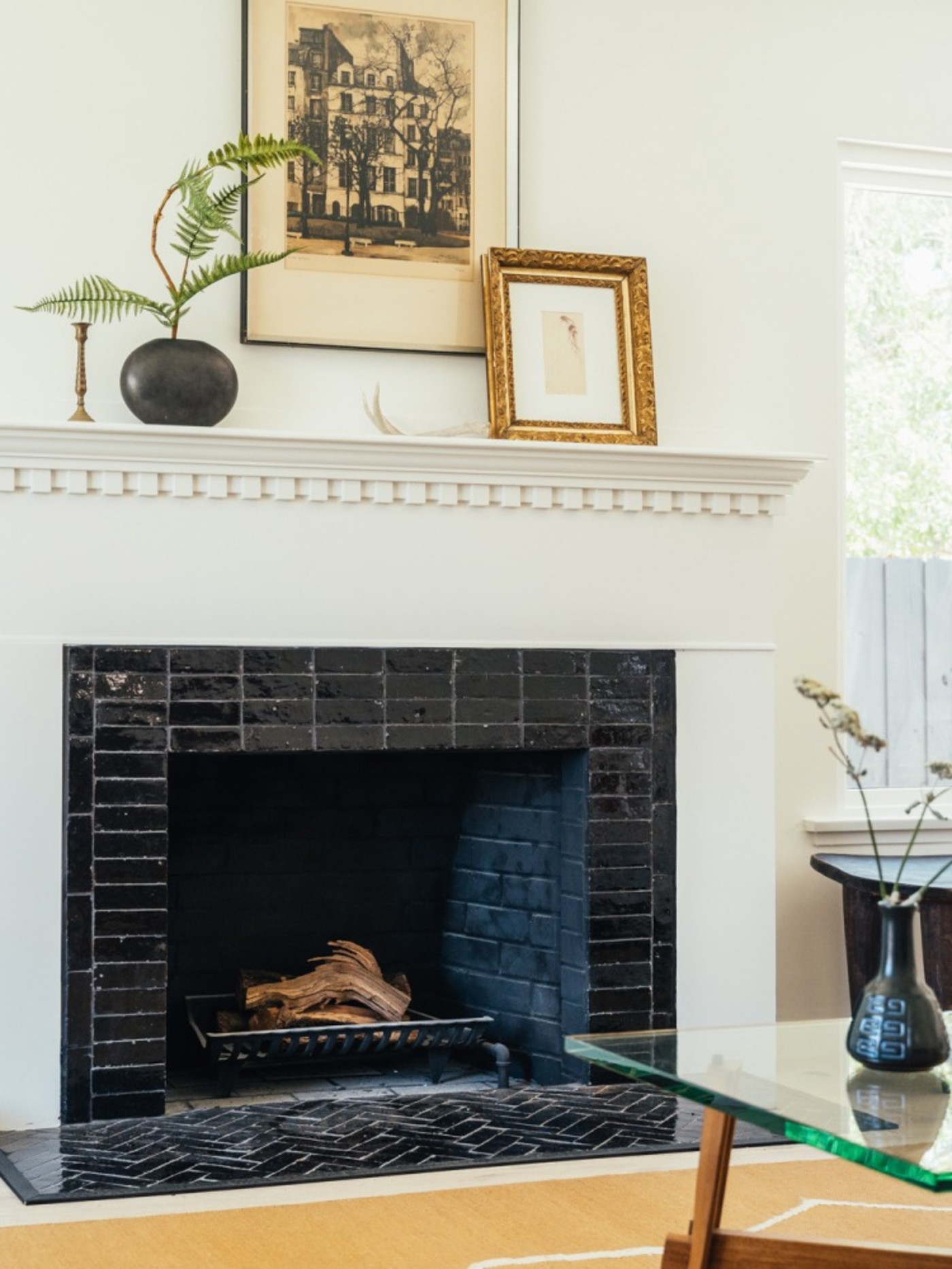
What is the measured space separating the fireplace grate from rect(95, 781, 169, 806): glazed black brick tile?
Answer: 538mm

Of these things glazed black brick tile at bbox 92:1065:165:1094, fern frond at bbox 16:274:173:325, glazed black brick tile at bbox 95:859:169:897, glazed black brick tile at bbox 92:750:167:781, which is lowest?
glazed black brick tile at bbox 92:1065:165:1094

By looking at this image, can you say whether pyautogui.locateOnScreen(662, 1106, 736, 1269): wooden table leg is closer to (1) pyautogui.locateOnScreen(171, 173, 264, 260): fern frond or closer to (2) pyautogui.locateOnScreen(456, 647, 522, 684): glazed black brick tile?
(2) pyautogui.locateOnScreen(456, 647, 522, 684): glazed black brick tile

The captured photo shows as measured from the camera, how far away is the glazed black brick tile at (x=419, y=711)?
3.45 m

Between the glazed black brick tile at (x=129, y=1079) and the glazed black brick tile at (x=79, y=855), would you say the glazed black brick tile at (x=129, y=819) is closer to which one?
the glazed black brick tile at (x=79, y=855)

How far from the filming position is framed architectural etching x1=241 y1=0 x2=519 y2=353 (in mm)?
3639

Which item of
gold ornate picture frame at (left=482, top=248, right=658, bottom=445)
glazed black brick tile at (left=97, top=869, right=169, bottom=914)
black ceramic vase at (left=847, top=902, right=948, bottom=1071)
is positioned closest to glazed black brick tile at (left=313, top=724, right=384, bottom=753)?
glazed black brick tile at (left=97, top=869, right=169, bottom=914)

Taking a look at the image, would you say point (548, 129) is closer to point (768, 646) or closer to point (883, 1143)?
point (768, 646)

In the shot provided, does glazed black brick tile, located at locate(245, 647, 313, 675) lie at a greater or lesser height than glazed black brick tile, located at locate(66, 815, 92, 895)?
greater

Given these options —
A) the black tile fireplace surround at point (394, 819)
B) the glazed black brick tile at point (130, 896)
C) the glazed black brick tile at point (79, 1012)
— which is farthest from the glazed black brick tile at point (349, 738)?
the glazed black brick tile at point (79, 1012)

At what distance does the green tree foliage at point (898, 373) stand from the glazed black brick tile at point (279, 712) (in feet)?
4.96

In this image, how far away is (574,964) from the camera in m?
3.60

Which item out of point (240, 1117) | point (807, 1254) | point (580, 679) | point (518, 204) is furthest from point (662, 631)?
point (807, 1254)

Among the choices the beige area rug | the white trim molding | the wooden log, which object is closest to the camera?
the beige area rug

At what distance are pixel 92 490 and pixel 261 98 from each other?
97 centimetres
